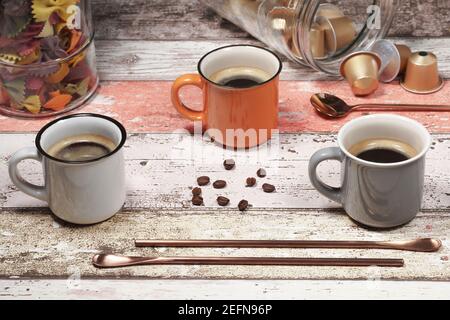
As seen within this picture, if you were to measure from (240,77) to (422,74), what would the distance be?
299 millimetres

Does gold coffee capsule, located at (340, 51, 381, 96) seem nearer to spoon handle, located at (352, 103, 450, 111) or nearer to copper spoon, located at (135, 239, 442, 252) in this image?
spoon handle, located at (352, 103, 450, 111)

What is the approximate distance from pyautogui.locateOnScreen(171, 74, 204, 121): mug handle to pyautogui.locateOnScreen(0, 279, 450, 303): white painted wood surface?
0.34m

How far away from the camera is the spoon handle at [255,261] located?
4.21ft

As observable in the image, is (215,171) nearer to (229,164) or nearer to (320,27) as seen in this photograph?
(229,164)

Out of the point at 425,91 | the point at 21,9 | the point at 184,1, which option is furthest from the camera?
the point at 184,1

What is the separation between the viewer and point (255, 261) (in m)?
1.29

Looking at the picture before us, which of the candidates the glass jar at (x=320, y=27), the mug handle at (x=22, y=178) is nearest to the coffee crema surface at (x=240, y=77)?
the glass jar at (x=320, y=27)

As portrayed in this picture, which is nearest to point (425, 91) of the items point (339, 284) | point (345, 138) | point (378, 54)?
point (378, 54)

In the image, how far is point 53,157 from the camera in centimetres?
131

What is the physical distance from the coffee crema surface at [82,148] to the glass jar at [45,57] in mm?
202

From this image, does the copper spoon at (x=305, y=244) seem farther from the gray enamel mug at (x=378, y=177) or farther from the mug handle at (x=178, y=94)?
the mug handle at (x=178, y=94)

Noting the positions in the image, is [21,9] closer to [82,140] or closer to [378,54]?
[82,140]

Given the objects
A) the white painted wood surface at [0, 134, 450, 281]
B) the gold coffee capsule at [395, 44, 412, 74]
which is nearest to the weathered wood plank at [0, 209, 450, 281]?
the white painted wood surface at [0, 134, 450, 281]

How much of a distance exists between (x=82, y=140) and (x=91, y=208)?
10 centimetres
